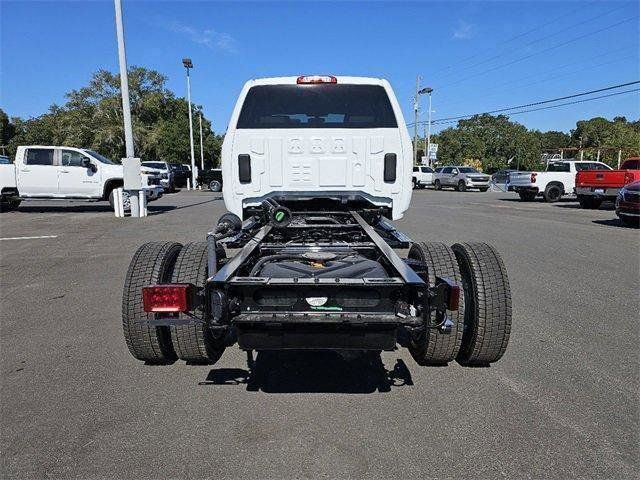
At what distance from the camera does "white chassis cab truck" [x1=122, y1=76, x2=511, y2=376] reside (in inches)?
112

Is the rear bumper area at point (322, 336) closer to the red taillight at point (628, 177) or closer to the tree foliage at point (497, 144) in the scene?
the red taillight at point (628, 177)

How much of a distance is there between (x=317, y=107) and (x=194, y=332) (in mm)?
3019

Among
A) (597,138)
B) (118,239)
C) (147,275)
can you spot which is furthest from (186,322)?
(597,138)

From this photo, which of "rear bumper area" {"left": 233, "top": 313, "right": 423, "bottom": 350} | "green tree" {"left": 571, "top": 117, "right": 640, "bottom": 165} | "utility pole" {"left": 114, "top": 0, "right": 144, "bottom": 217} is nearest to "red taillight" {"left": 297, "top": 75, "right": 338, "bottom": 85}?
"rear bumper area" {"left": 233, "top": 313, "right": 423, "bottom": 350}

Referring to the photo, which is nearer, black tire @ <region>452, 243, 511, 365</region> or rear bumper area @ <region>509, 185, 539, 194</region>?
black tire @ <region>452, 243, 511, 365</region>

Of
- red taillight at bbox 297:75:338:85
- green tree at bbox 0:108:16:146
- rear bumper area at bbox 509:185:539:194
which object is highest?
green tree at bbox 0:108:16:146

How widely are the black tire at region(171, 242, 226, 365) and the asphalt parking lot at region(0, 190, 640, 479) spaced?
0.86 feet

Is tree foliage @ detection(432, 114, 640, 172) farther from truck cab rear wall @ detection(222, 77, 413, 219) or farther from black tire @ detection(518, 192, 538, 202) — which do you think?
truck cab rear wall @ detection(222, 77, 413, 219)

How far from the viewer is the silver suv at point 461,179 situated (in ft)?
109

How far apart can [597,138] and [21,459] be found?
8002 cm

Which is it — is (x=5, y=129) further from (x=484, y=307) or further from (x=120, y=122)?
(x=484, y=307)

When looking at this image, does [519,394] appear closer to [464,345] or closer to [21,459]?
[464,345]

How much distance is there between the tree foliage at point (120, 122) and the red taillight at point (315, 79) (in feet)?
173

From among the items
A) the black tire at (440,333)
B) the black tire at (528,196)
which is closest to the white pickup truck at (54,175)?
the black tire at (440,333)
